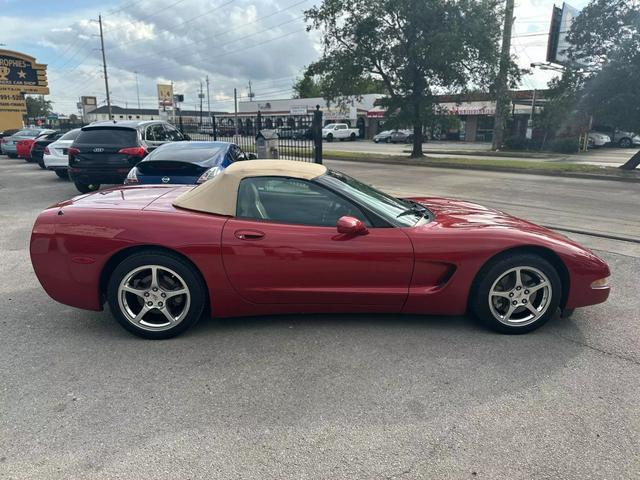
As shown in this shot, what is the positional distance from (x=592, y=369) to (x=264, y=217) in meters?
2.58

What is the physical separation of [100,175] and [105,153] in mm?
459

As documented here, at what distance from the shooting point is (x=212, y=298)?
11.5 ft

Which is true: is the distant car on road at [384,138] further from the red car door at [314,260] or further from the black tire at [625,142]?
the red car door at [314,260]

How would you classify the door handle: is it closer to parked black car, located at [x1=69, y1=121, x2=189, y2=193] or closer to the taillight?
parked black car, located at [x1=69, y1=121, x2=189, y2=193]

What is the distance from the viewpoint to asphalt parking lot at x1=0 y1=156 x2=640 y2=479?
2.29 meters

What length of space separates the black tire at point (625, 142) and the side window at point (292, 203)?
38.2 m

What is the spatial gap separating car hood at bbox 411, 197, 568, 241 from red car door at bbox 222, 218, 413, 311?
23.6 inches

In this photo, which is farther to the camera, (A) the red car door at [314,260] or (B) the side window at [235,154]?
(B) the side window at [235,154]

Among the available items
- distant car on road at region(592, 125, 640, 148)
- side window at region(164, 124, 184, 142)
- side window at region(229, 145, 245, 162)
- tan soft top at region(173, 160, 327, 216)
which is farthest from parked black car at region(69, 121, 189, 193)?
distant car on road at region(592, 125, 640, 148)

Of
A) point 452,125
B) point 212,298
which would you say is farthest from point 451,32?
point 212,298

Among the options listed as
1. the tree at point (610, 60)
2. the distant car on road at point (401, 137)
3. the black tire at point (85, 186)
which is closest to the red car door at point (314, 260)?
the black tire at point (85, 186)

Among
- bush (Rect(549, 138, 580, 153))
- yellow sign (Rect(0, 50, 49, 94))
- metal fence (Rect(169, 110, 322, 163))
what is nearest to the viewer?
metal fence (Rect(169, 110, 322, 163))

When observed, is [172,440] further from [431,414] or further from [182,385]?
[431,414]

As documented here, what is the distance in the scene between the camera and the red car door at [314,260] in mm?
3406
